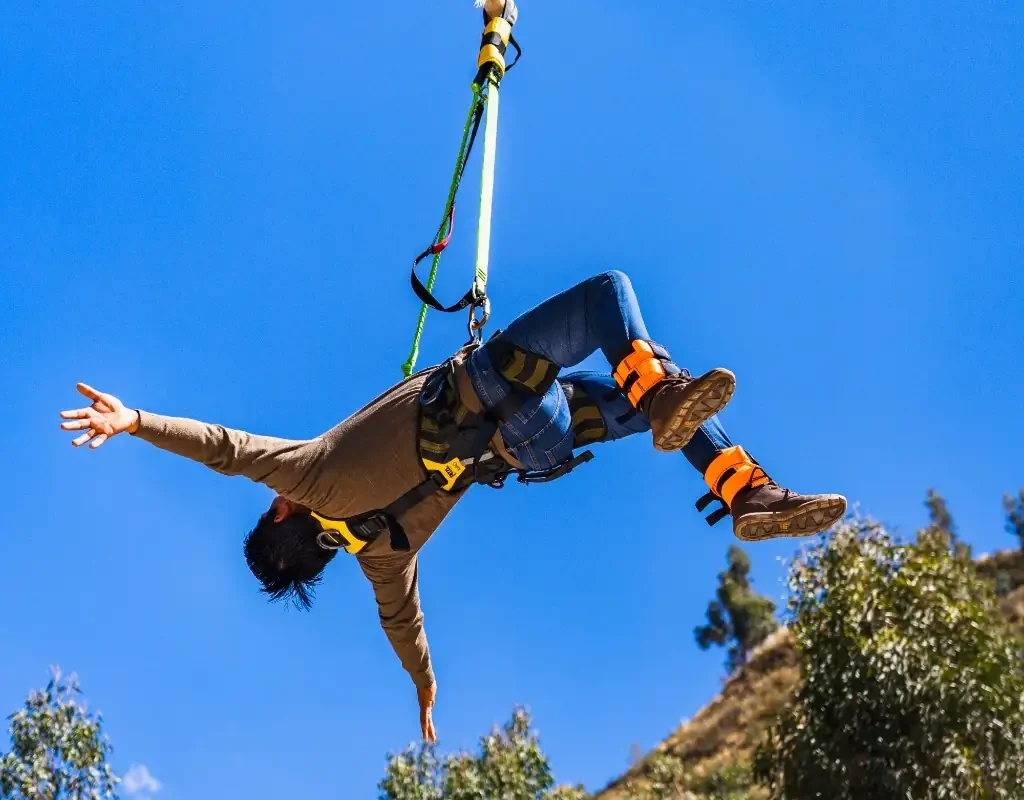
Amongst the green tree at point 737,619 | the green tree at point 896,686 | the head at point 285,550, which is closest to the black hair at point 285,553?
the head at point 285,550

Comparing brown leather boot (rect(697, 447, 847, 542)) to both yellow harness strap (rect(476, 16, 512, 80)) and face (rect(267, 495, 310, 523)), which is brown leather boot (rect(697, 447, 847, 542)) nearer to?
face (rect(267, 495, 310, 523))

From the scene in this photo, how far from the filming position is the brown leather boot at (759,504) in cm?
434

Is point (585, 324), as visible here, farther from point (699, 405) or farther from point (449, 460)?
point (449, 460)

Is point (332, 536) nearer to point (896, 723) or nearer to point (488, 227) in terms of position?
point (488, 227)

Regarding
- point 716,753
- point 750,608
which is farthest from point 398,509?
point 750,608

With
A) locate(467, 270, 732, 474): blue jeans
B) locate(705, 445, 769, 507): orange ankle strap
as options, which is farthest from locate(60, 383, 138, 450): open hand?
locate(705, 445, 769, 507): orange ankle strap

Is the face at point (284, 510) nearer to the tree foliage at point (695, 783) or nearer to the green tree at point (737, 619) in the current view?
the tree foliage at point (695, 783)

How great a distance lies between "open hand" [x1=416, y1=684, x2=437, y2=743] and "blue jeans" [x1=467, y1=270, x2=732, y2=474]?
2.13m

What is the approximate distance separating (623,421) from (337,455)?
54.6 inches

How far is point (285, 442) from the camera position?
17.0ft

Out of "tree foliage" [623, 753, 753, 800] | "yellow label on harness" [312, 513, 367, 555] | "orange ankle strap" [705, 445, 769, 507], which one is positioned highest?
"tree foliage" [623, 753, 753, 800]

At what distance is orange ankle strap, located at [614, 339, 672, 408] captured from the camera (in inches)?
179

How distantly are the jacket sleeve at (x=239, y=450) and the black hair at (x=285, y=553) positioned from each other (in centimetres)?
68

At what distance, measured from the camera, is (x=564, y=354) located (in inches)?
192
